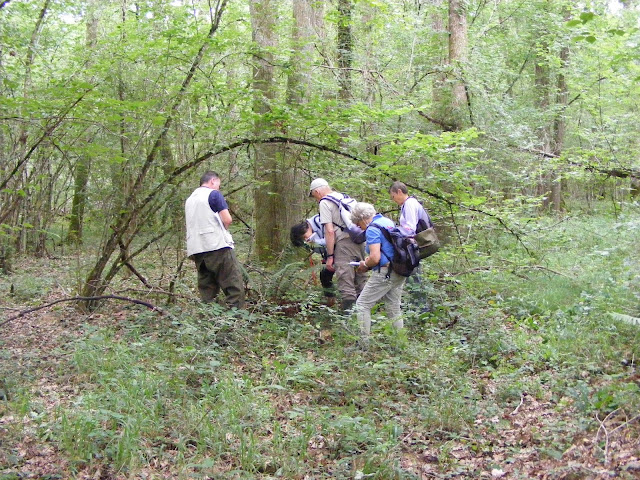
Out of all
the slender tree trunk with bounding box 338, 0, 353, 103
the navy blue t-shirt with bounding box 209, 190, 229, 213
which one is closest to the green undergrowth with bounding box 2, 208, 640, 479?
the navy blue t-shirt with bounding box 209, 190, 229, 213

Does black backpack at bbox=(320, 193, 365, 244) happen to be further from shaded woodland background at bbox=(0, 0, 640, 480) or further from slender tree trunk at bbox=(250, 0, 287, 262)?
slender tree trunk at bbox=(250, 0, 287, 262)

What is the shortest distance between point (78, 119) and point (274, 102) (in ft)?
8.73

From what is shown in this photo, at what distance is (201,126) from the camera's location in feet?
26.3

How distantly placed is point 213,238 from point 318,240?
156 cm

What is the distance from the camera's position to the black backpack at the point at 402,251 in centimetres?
652

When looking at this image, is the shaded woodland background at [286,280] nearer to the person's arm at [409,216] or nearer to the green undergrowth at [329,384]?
the green undergrowth at [329,384]

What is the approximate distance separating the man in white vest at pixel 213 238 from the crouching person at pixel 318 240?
1.22 metres

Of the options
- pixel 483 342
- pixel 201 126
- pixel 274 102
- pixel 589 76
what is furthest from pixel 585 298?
pixel 589 76

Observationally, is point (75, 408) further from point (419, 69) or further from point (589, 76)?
point (589, 76)

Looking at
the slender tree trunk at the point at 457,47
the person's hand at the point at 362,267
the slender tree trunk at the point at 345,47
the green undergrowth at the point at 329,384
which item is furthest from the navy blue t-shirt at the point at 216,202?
the slender tree trunk at the point at 457,47

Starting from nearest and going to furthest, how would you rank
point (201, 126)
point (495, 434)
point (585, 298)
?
point (495, 434) < point (585, 298) < point (201, 126)

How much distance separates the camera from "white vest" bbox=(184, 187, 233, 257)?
22.9ft

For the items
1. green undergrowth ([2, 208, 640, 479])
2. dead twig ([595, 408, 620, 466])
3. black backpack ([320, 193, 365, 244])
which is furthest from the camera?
A: black backpack ([320, 193, 365, 244])

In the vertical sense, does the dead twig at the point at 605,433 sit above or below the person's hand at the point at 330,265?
below
